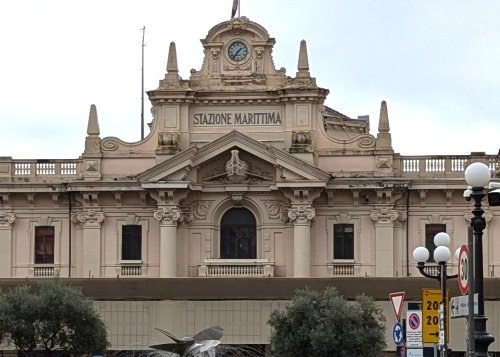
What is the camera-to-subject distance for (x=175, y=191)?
7231 centimetres

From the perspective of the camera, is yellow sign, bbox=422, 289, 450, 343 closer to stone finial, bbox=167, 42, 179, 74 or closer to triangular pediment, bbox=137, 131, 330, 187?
triangular pediment, bbox=137, 131, 330, 187

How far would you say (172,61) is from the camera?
7300 centimetres

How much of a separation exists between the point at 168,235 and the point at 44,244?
6254 millimetres

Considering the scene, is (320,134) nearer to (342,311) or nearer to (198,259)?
(198,259)

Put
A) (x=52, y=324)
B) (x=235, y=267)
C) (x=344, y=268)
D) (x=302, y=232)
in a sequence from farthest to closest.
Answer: (x=344, y=268) → (x=235, y=267) → (x=302, y=232) → (x=52, y=324)

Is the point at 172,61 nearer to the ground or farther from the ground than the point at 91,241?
farther from the ground

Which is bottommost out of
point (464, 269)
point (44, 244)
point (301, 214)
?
point (464, 269)

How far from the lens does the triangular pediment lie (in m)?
71.2

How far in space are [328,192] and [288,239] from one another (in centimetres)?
276

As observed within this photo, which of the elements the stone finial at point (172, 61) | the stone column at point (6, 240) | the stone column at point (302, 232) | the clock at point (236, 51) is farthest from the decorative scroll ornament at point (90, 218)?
the clock at point (236, 51)

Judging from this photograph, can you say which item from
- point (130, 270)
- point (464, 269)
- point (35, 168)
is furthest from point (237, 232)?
point (464, 269)

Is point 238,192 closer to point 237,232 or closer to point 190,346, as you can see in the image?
point 237,232

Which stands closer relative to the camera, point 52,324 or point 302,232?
point 52,324

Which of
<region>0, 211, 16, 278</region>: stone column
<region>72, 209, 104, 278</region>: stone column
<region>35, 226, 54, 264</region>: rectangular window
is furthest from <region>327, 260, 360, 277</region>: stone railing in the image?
<region>0, 211, 16, 278</region>: stone column
